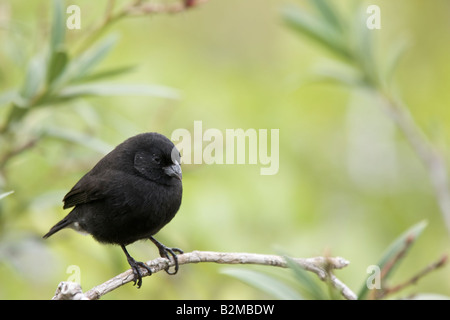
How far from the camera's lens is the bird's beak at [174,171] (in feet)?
11.2

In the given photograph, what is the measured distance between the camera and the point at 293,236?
4.77 meters

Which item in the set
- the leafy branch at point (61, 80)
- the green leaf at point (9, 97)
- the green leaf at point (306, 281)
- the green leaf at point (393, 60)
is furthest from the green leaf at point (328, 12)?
the green leaf at point (306, 281)

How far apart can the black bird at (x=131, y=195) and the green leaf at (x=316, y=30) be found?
1.24 meters

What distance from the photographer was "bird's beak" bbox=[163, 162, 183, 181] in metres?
3.42

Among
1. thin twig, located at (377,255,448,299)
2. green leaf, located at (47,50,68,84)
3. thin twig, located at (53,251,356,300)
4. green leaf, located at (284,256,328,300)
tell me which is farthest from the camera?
green leaf, located at (47,50,68,84)

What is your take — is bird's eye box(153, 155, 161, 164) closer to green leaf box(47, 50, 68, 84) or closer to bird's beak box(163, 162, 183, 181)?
bird's beak box(163, 162, 183, 181)

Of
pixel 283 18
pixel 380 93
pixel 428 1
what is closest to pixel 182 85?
pixel 283 18

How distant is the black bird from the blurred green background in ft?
0.46

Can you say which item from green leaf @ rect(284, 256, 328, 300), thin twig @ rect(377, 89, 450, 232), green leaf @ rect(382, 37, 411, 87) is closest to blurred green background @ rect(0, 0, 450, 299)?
thin twig @ rect(377, 89, 450, 232)

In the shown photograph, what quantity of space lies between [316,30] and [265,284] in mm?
2193

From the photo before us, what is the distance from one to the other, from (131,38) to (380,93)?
9.47 feet

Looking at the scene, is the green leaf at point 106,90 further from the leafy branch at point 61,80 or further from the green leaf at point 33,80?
the green leaf at point 33,80

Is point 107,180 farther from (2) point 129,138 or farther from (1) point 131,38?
(1) point 131,38

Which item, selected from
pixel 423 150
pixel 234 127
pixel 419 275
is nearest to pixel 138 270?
pixel 419 275
